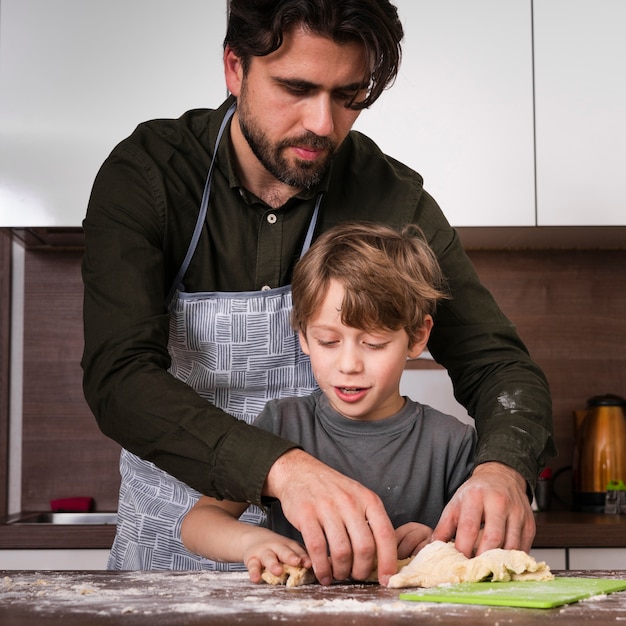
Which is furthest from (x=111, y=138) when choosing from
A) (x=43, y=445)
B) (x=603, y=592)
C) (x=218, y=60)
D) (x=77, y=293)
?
(x=603, y=592)

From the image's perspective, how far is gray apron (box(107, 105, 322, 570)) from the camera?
1.34 metres

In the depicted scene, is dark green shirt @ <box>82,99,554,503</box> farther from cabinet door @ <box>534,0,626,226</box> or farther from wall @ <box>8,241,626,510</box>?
wall @ <box>8,241,626,510</box>

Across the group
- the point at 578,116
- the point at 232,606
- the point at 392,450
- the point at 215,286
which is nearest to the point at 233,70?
the point at 215,286

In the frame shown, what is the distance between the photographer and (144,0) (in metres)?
2.13

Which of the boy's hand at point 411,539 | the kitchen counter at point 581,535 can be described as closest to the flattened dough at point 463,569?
the boy's hand at point 411,539

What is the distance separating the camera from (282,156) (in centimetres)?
126

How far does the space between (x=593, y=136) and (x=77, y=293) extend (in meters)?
1.33

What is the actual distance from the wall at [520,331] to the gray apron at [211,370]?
1066 mm

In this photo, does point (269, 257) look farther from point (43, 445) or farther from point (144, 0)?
point (43, 445)

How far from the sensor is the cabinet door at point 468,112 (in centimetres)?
214

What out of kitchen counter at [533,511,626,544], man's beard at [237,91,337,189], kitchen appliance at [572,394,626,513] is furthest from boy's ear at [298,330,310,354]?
kitchen appliance at [572,394,626,513]

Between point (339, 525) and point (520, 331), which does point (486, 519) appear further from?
point (520, 331)

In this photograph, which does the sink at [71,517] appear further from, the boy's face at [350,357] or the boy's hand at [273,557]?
the boy's hand at [273,557]

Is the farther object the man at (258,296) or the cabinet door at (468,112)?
the cabinet door at (468,112)
